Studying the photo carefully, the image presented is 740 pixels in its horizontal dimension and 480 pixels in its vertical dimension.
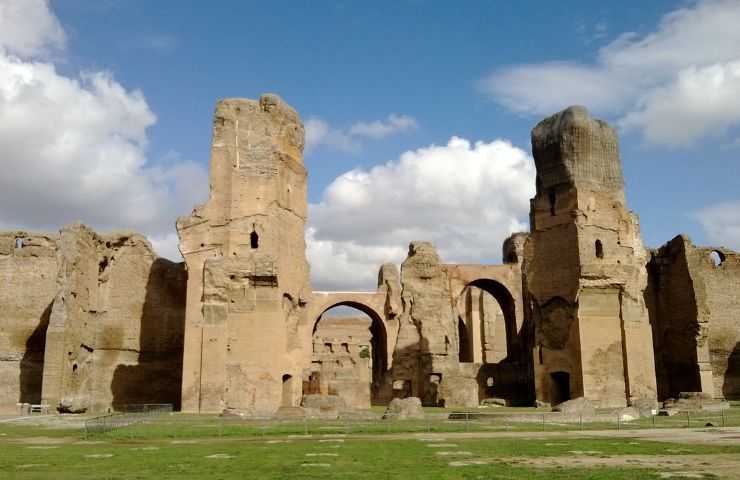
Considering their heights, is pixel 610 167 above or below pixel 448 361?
above

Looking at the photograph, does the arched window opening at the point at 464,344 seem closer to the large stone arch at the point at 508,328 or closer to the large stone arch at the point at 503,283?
the large stone arch at the point at 508,328

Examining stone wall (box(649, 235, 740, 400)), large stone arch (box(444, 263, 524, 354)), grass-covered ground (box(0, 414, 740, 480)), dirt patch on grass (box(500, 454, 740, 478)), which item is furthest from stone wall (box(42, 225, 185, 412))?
stone wall (box(649, 235, 740, 400))

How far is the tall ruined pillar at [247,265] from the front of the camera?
2369cm

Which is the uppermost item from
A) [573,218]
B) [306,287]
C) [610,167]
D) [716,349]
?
[610,167]

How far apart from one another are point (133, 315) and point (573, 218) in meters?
18.4

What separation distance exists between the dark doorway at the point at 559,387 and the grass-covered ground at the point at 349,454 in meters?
11.6

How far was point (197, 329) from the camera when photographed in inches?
949

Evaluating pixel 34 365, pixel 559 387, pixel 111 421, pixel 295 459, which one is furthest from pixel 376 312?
pixel 295 459

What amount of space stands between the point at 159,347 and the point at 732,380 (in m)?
26.2

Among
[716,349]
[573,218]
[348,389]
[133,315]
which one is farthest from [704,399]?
[133,315]

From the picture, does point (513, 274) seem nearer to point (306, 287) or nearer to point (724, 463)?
point (306, 287)

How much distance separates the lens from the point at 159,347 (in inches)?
1184

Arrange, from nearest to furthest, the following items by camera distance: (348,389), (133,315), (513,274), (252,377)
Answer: (252,377) → (133,315) → (348,389) → (513,274)

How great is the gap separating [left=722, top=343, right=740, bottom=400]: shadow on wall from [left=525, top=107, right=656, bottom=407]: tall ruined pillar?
8286 millimetres
